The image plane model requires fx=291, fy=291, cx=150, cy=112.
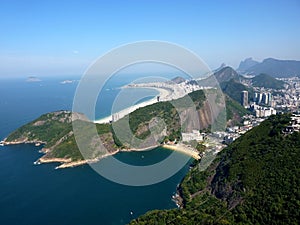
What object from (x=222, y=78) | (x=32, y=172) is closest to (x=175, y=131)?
(x=32, y=172)

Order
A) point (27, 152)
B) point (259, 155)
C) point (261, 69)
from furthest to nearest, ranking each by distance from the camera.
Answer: point (261, 69)
point (27, 152)
point (259, 155)

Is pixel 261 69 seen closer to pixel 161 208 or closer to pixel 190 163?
pixel 190 163

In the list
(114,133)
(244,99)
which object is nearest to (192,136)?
(114,133)

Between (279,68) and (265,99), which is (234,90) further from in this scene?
(279,68)

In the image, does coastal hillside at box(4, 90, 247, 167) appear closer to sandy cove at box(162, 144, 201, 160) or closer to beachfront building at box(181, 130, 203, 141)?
beachfront building at box(181, 130, 203, 141)

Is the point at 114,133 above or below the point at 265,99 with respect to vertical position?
below

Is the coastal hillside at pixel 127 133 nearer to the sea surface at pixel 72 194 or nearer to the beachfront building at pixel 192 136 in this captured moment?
the beachfront building at pixel 192 136

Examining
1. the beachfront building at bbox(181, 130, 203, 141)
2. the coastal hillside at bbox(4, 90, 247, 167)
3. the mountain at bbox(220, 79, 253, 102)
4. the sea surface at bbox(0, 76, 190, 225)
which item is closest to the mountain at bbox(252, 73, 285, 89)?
the mountain at bbox(220, 79, 253, 102)
